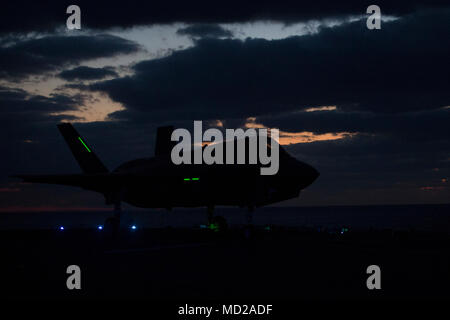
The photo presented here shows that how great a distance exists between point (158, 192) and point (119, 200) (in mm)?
2434

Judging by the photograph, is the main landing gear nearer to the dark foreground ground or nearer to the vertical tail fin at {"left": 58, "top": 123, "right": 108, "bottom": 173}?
the dark foreground ground

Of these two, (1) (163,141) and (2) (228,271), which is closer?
(2) (228,271)

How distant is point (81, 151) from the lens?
3362 centimetres

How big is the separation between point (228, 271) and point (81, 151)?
2263cm

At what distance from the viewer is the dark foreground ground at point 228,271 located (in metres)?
10.7

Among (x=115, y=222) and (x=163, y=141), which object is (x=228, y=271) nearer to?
(x=115, y=222)

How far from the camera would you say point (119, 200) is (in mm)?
26125

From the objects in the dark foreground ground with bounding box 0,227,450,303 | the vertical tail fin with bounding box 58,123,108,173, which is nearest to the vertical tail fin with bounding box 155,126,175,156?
the vertical tail fin with bounding box 58,123,108,173

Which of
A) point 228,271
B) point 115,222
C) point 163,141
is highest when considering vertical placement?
point 163,141

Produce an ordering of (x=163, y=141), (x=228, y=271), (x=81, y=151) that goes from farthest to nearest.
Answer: (x=81, y=151) < (x=163, y=141) < (x=228, y=271)

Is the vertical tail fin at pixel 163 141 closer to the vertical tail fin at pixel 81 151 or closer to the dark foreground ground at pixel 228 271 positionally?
the vertical tail fin at pixel 81 151

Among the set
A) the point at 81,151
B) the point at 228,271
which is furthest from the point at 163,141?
the point at 228,271

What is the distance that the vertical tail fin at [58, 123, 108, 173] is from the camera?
108ft

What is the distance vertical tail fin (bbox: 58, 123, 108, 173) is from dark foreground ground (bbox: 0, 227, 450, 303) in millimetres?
11656
